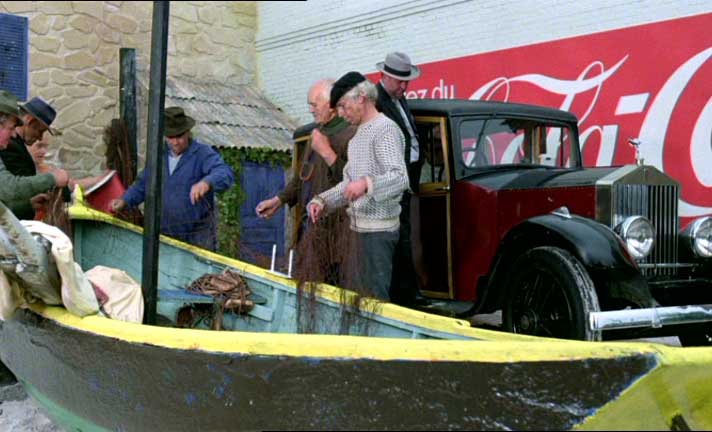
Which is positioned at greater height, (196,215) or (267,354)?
(196,215)

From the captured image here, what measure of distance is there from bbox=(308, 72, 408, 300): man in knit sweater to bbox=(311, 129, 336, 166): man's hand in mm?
356

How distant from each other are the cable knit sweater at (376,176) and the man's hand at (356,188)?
92 millimetres

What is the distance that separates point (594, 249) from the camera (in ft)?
12.2

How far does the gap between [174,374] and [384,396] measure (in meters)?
0.73

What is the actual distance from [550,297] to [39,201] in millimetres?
2944

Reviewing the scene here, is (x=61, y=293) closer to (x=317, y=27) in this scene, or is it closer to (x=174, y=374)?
(x=174, y=374)

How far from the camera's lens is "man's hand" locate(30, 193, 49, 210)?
4105 mm

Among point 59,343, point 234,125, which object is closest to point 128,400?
point 59,343

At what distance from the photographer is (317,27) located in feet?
20.4

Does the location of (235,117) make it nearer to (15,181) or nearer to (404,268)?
(404,268)

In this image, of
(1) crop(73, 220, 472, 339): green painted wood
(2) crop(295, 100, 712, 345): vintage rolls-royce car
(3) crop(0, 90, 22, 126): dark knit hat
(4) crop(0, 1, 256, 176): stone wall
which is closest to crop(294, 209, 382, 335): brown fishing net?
(1) crop(73, 220, 472, 339): green painted wood

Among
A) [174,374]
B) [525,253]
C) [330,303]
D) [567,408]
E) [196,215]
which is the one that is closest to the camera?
[567,408]

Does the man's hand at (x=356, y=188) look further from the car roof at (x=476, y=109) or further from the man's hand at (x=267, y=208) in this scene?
the car roof at (x=476, y=109)

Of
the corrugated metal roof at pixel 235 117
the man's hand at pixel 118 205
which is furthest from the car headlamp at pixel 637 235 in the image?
the corrugated metal roof at pixel 235 117
